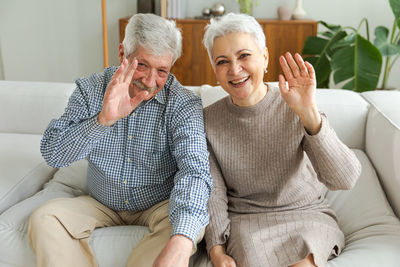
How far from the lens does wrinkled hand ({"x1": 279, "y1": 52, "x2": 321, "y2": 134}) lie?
53.6 inches

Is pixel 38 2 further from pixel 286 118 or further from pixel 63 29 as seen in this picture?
pixel 286 118

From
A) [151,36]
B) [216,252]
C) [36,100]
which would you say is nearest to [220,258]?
[216,252]

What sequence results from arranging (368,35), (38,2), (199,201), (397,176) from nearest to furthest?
1. (199,201)
2. (397,176)
3. (368,35)
4. (38,2)

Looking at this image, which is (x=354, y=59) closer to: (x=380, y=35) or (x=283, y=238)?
(x=380, y=35)

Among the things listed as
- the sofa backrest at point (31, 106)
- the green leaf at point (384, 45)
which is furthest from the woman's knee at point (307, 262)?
the green leaf at point (384, 45)

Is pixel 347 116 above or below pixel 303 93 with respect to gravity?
below

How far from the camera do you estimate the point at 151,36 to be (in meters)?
1.51

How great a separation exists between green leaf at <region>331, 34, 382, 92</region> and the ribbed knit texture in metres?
1.51

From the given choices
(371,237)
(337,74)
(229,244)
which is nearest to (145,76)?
(229,244)

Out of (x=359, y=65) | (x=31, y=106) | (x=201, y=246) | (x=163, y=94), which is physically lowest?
(x=201, y=246)

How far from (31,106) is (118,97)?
992 millimetres

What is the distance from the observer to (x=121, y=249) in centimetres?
148

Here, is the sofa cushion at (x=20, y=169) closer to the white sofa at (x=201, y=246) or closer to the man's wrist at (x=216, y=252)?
the white sofa at (x=201, y=246)

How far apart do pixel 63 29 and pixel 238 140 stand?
3161 mm
